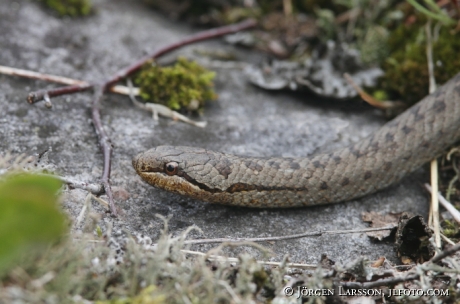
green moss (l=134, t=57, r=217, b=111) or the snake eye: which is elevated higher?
green moss (l=134, t=57, r=217, b=111)

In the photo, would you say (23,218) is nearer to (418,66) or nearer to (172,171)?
(172,171)

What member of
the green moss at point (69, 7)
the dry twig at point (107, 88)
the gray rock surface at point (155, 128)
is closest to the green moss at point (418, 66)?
the gray rock surface at point (155, 128)

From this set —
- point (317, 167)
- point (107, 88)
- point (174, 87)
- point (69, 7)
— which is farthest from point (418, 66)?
point (69, 7)

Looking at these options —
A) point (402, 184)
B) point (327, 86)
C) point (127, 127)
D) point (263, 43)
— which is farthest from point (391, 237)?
point (263, 43)

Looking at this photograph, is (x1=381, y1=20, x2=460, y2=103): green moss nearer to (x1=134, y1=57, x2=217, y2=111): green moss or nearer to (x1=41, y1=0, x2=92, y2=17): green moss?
(x1=134, y1=57, x2=217, y2=111): green moss

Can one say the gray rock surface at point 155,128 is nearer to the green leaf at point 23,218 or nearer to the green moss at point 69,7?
the green moss at point 69,7

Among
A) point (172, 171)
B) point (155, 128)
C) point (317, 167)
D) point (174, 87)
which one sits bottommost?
point (172, 171)

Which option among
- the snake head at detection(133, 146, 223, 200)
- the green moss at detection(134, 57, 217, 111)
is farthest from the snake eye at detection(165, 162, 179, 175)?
the green moss at detection(134, 57, 217, 111)
